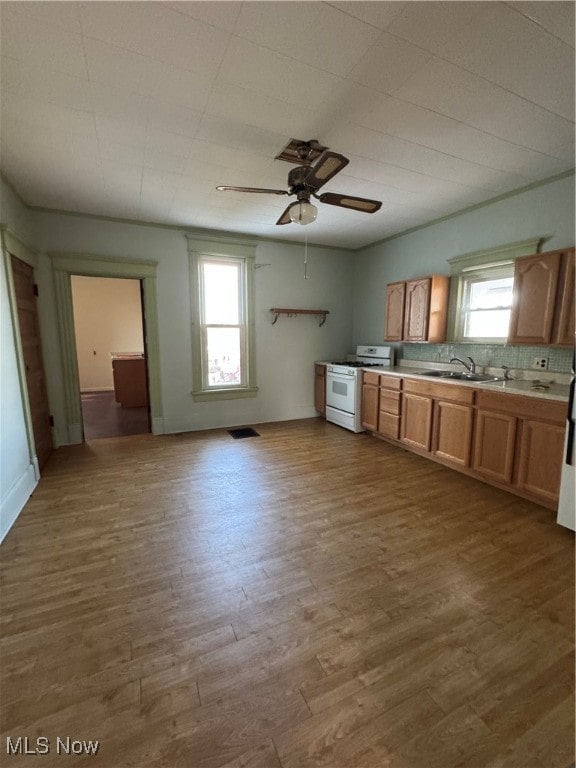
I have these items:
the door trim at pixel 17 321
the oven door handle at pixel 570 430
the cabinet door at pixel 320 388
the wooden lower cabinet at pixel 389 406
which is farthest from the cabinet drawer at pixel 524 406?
the door trim at pixel 17 321

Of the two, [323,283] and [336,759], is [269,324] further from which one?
[336,759]

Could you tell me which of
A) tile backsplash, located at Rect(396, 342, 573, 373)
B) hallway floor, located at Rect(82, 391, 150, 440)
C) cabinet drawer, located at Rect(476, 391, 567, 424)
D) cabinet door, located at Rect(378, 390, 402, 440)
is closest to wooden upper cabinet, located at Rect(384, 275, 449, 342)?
tile backsplash, located at Rect(396, 342, 573, 373)

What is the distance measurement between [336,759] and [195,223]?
466 centimetres

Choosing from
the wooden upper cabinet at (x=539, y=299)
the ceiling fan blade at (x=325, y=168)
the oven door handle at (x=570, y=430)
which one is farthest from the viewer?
the wooden upper cabinet at (x=539, y=299)

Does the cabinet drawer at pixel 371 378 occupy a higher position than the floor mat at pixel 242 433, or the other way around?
the cabinet drawer at pixel 371 378

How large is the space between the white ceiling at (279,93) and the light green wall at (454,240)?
0.21m

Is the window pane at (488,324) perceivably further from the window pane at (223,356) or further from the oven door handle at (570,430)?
the window pane at (223,356)

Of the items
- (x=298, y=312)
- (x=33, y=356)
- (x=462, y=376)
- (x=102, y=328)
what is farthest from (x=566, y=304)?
(x=102, y=328)

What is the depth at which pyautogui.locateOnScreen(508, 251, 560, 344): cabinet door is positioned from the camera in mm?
2669

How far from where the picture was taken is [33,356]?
346 centimetres

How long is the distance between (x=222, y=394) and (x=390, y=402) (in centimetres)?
234

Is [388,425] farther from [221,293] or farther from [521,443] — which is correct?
[221,293]

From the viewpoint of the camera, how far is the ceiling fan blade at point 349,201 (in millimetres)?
2305

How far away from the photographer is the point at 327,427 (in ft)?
15.9
